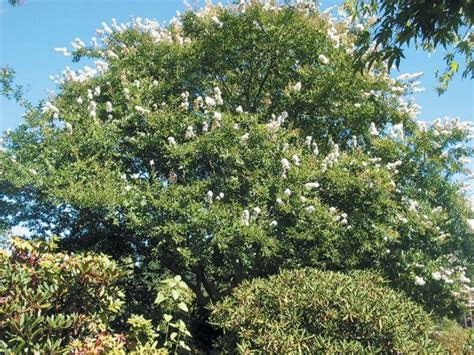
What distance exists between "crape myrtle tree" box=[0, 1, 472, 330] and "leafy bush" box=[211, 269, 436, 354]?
1.91 m

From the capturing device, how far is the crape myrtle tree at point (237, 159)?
7176 mm

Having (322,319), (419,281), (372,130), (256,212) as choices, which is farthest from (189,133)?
(419,281)

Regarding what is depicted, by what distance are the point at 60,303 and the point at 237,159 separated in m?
3.97

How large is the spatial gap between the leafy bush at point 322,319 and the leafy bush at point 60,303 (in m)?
0.69

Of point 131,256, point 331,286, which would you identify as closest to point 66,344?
point 331,286

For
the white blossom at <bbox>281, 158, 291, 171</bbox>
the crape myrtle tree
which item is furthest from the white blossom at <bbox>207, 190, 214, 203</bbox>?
the white blossom at <bbox>281, 158, 291, 171</bbox>

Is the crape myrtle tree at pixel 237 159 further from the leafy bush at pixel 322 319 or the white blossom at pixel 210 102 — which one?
the leafy bush at pixel 322 319

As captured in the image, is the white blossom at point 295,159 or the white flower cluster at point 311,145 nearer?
the white blossom at point 295,159

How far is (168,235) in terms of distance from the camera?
272 inches

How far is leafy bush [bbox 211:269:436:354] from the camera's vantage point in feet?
13.7

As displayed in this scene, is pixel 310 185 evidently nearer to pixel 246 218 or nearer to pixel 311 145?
pixel 246 218

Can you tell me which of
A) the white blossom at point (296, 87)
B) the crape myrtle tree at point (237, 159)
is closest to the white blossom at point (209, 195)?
the crape myrtle tree at point (237, 159)

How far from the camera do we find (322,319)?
440 centimetres

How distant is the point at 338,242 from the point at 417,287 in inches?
99.5
